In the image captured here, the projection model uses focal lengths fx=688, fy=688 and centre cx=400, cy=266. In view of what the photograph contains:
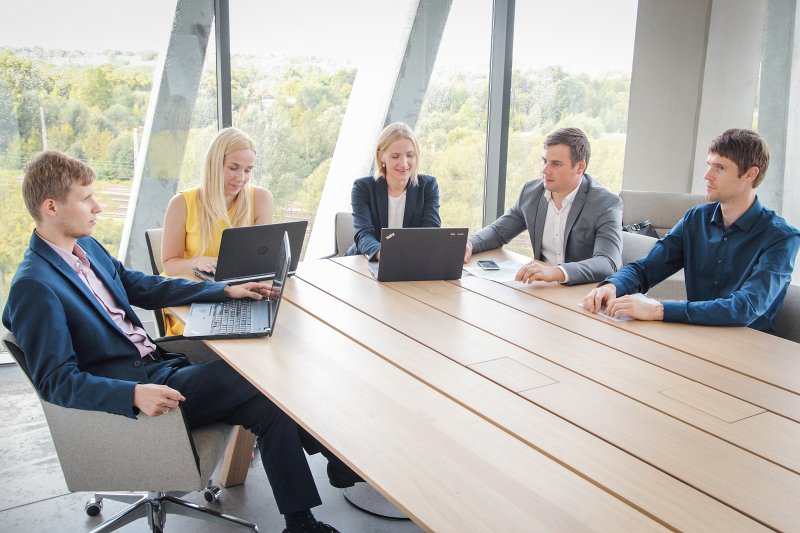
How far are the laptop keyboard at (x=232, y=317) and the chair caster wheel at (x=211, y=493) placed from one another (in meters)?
0.71

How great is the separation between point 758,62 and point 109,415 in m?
4.81

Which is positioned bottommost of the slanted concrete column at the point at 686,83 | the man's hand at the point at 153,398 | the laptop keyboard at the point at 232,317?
the man's hand at the point at 153,398

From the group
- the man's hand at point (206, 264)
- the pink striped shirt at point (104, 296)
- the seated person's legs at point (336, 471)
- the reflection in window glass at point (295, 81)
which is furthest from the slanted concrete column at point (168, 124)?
the seated person's legs at point (336, 471)

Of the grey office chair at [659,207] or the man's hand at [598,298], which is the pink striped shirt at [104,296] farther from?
the grey office chair at [659,207]

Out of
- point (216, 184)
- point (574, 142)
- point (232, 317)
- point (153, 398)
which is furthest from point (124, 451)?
point (574, 142)

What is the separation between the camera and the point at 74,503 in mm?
2631

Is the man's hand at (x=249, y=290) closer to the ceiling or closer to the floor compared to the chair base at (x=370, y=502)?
closer to the ceiling

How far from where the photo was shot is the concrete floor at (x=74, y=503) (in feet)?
8.17

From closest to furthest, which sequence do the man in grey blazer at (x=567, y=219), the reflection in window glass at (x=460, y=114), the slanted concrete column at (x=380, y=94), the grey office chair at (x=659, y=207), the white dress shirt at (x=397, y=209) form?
the man in grey blazer at (x=567, y=219)
the white dress shirt at (x=397, y=209)
the grey office chair at (x=659, y=207)
the slanted concrete column at (x=380, y=94)
the reflection in window glass at (x=460, y=114)

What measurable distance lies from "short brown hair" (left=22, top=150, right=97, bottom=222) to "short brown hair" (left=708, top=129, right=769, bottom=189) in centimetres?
226

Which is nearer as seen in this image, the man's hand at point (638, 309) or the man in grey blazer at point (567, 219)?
the man's hand at point (638, 309)

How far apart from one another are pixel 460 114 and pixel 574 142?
8.01 feet

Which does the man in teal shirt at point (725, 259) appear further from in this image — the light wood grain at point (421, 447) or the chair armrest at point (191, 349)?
the chair armrest at point (191, 349)

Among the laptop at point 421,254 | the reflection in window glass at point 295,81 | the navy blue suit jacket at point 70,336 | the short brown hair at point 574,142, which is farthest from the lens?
the reflection in window glass at point 295,81
